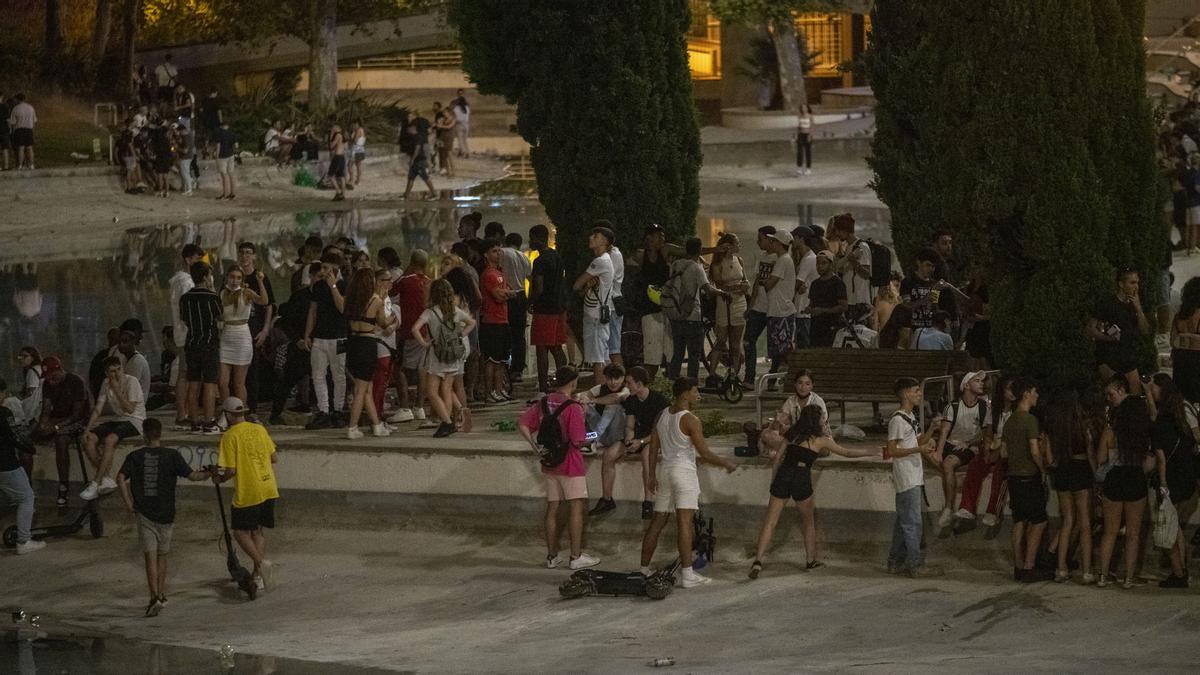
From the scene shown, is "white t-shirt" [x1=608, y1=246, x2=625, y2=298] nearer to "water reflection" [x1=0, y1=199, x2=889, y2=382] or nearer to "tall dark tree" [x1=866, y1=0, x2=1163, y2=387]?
"tall dark tree" [x1=866, y1=0, x2=1163, y2=387]

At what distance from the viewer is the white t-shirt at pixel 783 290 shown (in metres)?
16.9

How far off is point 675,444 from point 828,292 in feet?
11.5

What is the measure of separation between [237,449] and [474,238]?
188 inches

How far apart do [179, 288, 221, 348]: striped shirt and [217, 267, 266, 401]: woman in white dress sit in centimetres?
7

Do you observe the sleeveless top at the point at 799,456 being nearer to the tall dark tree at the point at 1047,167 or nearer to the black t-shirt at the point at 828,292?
the tall dark tree at the point at 1047,167

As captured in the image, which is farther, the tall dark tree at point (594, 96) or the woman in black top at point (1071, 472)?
the tall dark tree at point (594, 96)

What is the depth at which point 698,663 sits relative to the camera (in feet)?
40.1

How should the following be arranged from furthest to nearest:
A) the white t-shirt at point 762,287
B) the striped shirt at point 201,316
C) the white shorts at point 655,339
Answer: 1. the white shorts at point 655,339
2. the white t-shirt at point 762,287
3. the striped shirt at point 201,316

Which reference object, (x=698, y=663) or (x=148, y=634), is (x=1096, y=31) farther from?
(x=148, y=634)

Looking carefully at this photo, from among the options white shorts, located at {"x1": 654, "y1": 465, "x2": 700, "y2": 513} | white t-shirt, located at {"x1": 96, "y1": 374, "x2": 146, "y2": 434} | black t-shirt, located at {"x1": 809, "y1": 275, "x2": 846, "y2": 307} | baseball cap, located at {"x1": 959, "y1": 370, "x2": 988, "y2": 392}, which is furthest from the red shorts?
baseball cap, located at {"x1": 959, "y1": 370, "x2": 988, "y2": 392}

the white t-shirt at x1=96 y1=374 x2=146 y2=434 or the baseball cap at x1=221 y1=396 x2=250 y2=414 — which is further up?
the baseball cap at x1=221 y1=396 x2=250 y2=414

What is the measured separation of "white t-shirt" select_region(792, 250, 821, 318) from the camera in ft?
55.7

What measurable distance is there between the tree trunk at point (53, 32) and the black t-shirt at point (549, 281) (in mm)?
31313

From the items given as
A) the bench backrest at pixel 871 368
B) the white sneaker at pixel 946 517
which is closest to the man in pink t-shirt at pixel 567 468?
the bench backrest at pixel 871 368
